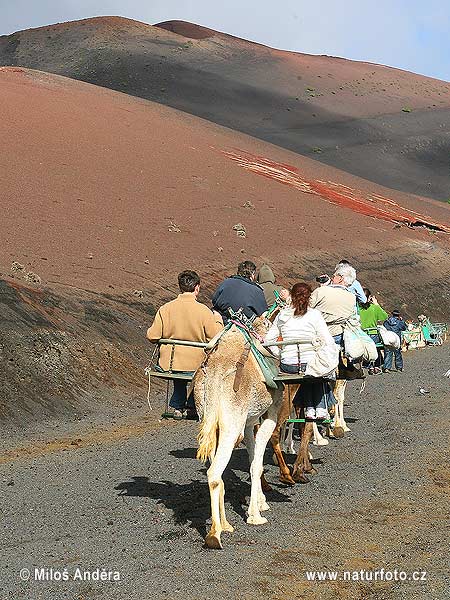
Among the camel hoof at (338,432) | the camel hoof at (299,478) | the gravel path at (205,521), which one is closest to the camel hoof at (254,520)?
the gravel path at (205,521)

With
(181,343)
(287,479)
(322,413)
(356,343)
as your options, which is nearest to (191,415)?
(181,343)

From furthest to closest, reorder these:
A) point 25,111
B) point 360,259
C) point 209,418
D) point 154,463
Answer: point 25,111 < point 360,259 < point 154,463 < point 209,418

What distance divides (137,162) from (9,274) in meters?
22.2

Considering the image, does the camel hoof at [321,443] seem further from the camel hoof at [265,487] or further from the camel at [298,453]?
the camel hoof at [265,487]

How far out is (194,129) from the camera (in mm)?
60875

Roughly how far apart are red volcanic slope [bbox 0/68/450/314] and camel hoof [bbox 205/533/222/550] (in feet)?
57.2

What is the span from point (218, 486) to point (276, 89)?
103070 millimetres

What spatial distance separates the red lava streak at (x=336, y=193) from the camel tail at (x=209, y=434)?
44.3 m

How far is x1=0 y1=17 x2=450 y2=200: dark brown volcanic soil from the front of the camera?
9156cm

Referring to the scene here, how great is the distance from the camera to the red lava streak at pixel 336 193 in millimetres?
53125

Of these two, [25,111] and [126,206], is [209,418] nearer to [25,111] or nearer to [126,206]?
[126,206]

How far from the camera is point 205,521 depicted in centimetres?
888

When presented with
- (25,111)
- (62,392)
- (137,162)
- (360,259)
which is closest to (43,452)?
(62,392)

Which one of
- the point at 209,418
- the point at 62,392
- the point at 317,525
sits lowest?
the point at 62,392
